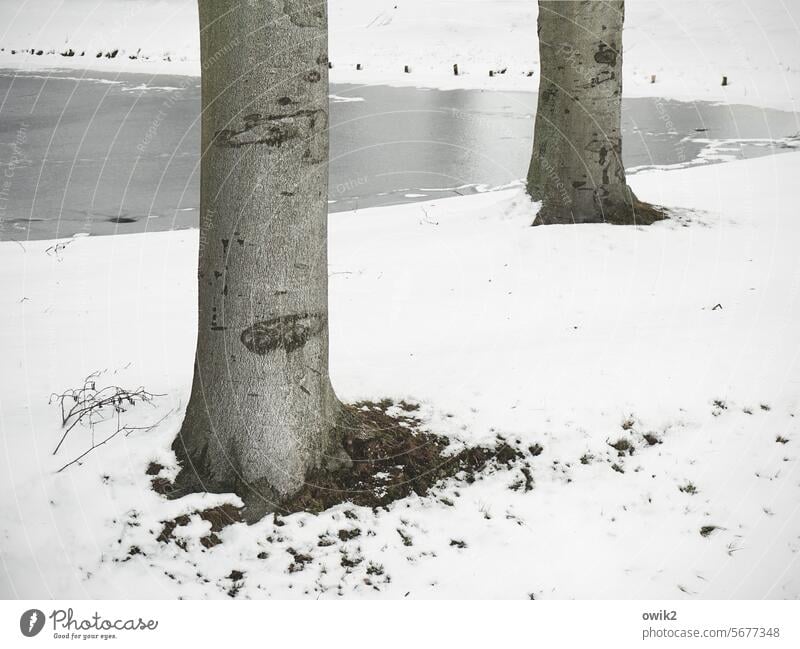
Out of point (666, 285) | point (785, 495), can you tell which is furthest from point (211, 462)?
point (666, 285)

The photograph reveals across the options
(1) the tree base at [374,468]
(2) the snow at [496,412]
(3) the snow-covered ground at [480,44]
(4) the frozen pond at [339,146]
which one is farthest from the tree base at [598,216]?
(3) the snow-covered ground at [480,44]

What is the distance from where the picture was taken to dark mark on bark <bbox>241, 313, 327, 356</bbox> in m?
3.21

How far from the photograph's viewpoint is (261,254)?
3.14 meters

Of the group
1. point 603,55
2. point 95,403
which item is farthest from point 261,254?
point 603,55

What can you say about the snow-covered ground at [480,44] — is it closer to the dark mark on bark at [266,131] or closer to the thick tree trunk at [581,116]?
the thick tree trunk at [581,116]

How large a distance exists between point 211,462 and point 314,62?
1.90 meters

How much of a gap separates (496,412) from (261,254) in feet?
5.51

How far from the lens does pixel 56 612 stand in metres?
2.79

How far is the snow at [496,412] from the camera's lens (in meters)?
3.06

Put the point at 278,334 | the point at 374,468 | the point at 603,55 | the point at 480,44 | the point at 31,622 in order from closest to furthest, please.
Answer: the point at 31,622 → the point at 278,334 → the point at 374,468 → the point at 603,55 → the point at 480,44

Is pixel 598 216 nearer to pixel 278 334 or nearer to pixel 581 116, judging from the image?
pixel 581 116

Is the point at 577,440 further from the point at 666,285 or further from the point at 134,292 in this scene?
the point at 134,292

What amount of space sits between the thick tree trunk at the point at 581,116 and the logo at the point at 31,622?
5435 millimetres

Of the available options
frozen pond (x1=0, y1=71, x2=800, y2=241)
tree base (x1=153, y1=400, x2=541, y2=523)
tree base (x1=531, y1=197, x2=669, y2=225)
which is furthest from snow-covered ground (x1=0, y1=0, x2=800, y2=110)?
tree base (x1=153, y1=400, x2=541, y2=523)
